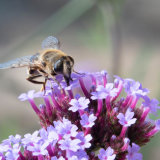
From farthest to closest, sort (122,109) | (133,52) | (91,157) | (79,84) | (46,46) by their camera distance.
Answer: (133,52), (46,46), (79,84), (122,109), (91,157)

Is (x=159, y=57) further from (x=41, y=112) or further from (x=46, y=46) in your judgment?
(x=41, y=112)

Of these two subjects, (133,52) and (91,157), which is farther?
(133,52)

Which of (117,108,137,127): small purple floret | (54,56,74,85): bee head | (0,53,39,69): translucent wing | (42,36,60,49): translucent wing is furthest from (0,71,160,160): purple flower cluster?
(42,36,60,49): translucent wing

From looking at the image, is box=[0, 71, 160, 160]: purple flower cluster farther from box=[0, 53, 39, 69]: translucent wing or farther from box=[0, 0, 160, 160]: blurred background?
box=[0, 0, 160, 160]: blurred background

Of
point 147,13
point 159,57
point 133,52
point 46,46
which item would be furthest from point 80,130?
point 147,13

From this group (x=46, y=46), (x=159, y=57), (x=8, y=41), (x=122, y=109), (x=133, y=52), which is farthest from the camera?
(x=8, y=41)

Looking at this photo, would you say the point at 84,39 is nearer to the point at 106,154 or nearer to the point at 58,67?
the point at 58,67

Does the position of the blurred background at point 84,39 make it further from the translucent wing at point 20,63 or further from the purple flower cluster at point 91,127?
the translucent wing at point 20,63
